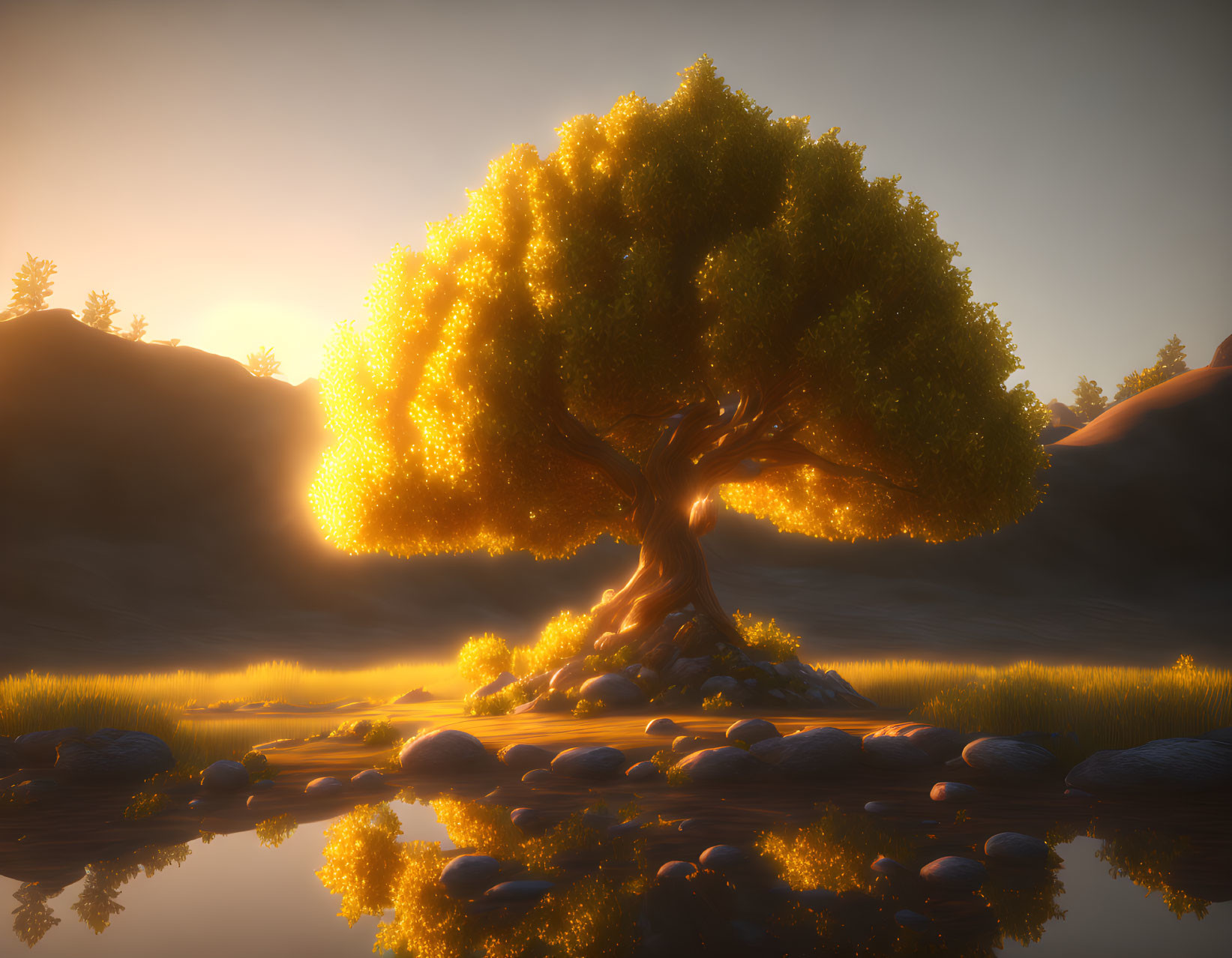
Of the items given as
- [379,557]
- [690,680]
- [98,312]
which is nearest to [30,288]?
[98,312]

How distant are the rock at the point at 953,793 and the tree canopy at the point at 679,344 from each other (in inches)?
365

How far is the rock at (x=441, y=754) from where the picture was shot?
11.6 meters

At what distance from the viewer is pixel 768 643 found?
19812mm

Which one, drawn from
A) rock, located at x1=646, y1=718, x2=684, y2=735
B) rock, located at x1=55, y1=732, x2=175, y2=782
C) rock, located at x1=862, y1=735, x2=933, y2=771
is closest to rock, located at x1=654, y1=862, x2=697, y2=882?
rock, located at x1=862, y1=735, x2=933, y2=771

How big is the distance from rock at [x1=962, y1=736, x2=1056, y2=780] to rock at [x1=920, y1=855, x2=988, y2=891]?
403cm

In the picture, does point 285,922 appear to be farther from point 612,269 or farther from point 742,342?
point 612,269

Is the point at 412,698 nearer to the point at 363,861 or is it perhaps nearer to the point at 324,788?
the point at 324,788

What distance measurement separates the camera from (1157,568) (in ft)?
234

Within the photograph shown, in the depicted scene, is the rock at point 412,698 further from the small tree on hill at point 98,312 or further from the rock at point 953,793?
the small tree on hill at point 98,312

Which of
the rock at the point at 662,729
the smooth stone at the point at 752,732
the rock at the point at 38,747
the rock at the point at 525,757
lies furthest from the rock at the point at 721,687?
the rock at the point at 38,747

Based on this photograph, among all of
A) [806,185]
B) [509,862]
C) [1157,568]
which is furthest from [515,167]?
[1157,568]

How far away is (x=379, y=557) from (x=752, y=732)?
2664 inches

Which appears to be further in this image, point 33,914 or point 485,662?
point 485,662

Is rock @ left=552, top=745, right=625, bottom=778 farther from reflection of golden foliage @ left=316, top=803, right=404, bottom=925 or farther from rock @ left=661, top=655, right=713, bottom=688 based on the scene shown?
rock @ left=661, top=655, right=713, bottom=688
